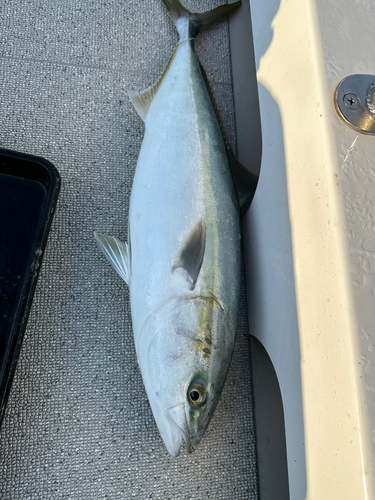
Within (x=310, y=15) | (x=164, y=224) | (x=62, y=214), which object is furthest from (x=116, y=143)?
(x=310, y=15)

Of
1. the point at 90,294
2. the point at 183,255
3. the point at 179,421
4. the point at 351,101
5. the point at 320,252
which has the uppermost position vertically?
the point at 351,101

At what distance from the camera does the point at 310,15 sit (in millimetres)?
773

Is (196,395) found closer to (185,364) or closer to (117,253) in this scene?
(185,364)

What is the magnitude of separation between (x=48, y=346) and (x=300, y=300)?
65 cm

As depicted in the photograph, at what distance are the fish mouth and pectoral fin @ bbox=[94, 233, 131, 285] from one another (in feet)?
1.08

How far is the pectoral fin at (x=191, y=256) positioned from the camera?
80cm

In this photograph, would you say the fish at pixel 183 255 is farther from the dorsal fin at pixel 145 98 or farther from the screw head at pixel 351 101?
the screw head at pixel 351 101

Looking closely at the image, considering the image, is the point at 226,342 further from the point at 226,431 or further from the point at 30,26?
the point at 30,26

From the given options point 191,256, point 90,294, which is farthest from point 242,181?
point 90,294

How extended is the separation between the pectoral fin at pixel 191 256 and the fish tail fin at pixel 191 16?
80 cm

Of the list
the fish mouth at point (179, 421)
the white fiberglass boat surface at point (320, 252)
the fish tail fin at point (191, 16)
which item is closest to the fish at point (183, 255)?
the fish mouth at point (179, 421)

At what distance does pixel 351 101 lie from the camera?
692 mm

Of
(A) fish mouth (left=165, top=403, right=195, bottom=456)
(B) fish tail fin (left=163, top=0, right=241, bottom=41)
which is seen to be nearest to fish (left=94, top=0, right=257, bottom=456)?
(A) fish mouth (left=165, top=403, right=195, bottom=456)

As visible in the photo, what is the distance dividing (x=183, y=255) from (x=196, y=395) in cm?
30
